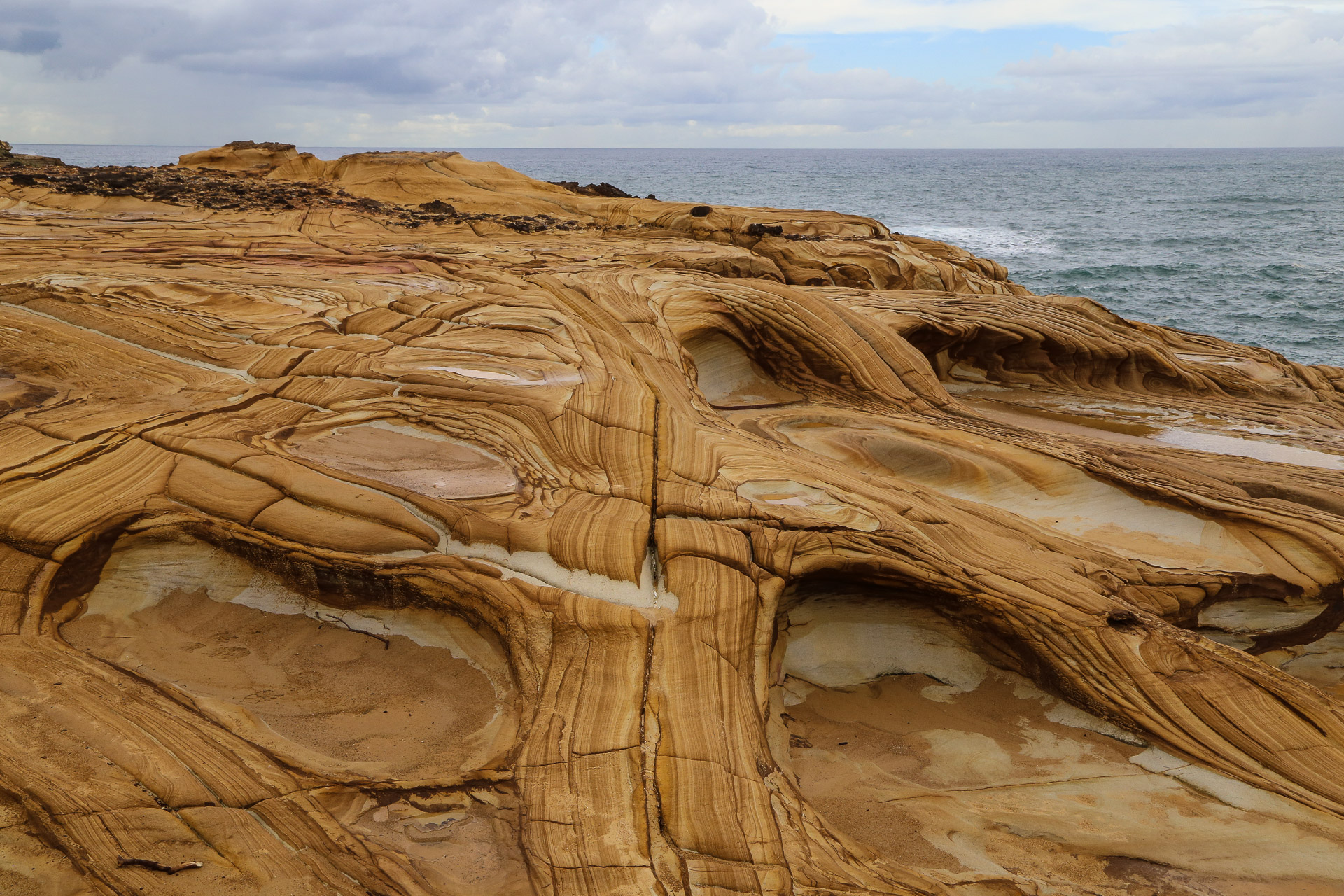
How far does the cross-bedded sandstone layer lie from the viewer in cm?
347

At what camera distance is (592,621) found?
4.29m

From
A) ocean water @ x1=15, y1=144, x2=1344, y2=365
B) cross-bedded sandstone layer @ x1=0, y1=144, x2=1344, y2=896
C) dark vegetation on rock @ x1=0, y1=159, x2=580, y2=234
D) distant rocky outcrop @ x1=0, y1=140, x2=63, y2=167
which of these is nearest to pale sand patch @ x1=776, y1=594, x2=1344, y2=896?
cross-bedded sandstone layer @ x1=0, y1=144, x2=1344, y2=896

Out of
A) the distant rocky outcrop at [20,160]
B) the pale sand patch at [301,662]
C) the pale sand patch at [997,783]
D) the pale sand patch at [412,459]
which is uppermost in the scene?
the distant rocky outcrop at [20,160]

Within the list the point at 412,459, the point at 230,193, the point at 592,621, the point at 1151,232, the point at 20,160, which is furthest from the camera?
the point at 1151,232

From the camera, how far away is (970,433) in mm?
6961

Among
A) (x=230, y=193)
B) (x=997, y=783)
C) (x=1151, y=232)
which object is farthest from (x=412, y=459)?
(x=1151, y=232)

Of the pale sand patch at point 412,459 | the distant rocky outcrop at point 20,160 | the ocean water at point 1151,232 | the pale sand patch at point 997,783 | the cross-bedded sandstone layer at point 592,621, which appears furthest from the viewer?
the ocean water at point 1151,232

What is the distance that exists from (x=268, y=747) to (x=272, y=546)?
1172mm

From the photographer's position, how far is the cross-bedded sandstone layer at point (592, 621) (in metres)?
3.47

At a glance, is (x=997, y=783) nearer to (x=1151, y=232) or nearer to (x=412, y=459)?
(x=412, y=459)

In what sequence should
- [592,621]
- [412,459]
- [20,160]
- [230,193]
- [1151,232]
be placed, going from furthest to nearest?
[1151,232] → [20,160] → [230,193] → [412,459] → [592,621]

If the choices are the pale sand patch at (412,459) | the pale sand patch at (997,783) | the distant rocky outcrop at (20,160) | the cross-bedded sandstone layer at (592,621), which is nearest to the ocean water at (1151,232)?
the cross-bedded sandstone layer at (592,621)

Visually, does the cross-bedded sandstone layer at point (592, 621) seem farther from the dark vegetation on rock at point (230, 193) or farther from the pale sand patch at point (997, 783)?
the dark vegetation on rock at point (230, 193)

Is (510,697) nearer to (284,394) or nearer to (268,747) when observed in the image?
(268,747)
